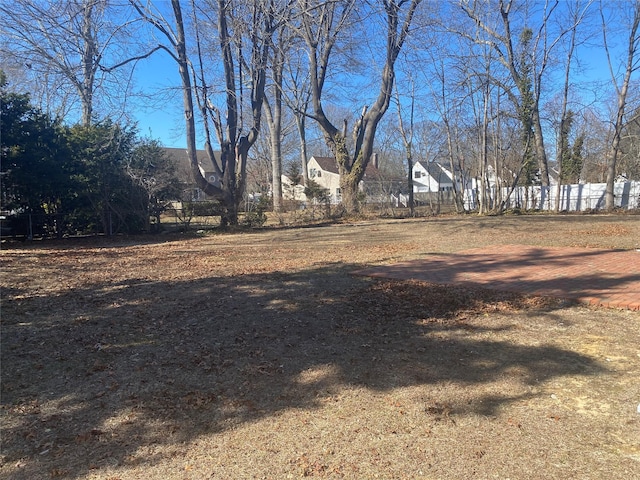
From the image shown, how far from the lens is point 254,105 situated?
1914cm

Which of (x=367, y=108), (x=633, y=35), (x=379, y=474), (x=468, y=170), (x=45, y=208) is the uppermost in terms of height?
(x=633, y=35)

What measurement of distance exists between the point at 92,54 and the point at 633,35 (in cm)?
2801

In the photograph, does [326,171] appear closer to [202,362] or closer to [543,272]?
Answer: [543,272]

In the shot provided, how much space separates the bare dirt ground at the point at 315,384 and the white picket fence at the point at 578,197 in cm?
2838

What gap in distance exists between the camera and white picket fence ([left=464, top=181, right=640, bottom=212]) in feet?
96.5

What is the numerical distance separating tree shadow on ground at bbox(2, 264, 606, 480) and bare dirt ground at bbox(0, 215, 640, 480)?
0.7 inches

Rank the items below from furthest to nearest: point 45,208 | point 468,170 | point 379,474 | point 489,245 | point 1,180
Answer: point 468,170 < point 45,208 < point 1,180 < point 489,245 < point 379,474

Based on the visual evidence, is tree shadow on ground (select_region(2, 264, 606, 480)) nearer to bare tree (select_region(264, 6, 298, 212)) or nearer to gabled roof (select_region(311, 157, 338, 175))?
bare tree (select_region(264, 6, 298, 212))

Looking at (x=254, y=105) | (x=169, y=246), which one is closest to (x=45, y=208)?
(x=169, y=246)

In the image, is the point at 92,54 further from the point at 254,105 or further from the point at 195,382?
the point at 195,382

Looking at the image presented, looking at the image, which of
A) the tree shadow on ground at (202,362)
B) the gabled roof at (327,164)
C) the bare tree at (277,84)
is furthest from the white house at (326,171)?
the tree shadow on ground at (202,362)

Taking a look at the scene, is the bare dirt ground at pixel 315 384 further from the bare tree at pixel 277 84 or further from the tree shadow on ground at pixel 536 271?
the bare tree at pixel 277 84

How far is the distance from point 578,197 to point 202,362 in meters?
33.6

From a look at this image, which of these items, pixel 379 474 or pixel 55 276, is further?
pixel 55 276
